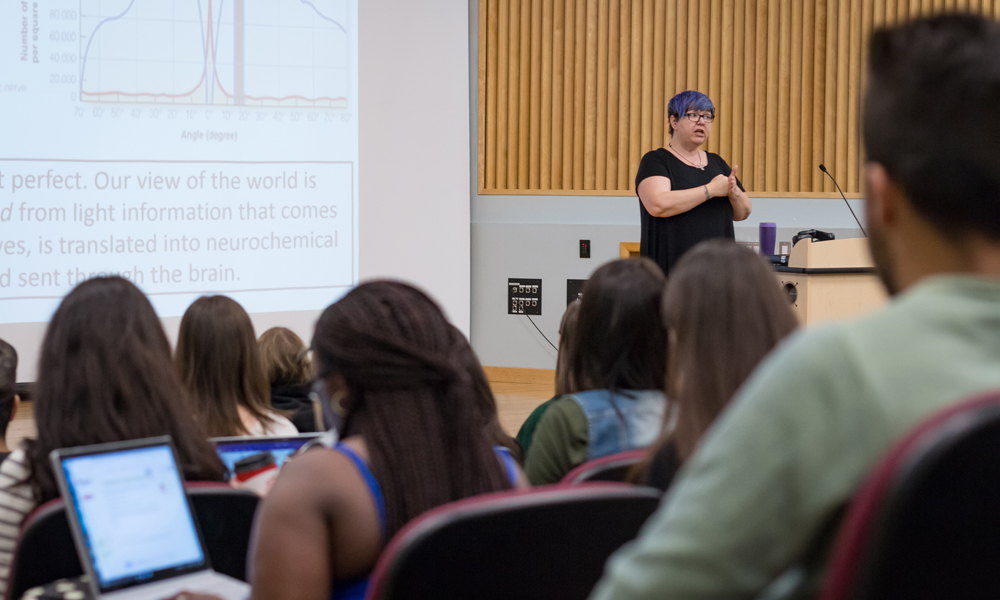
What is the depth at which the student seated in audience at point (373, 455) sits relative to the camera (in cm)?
104

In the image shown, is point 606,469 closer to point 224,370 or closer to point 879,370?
point 879,370

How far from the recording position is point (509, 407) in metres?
5.52

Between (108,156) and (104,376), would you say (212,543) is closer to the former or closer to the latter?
(104,376)

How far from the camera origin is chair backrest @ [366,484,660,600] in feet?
2.94

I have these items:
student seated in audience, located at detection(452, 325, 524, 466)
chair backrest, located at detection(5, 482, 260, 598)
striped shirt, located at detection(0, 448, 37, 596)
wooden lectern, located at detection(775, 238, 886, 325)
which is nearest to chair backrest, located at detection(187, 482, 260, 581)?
chair backrest, located at detection(5, 482, 260, 598)

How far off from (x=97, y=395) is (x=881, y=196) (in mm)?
1344

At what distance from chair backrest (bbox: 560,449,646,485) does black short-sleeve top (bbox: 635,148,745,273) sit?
282cm

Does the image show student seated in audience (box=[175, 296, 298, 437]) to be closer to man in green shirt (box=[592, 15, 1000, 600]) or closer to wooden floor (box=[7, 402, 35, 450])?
man in green shirt (box=[592, 15, 1000, 600])

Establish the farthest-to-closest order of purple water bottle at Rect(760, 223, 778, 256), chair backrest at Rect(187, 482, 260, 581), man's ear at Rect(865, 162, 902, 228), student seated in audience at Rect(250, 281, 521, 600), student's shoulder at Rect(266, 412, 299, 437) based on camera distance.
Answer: purple water bottle at Rect(760, 223, 778, 256) → student's shoulder at Rect(266, 412, 299, 437) → chair backrest at Rect(187, 482, 260, 581) → student seated in audience at Rect(250, 281, 521, 600) → man's ear at Rect(865, 162, 902, 228)

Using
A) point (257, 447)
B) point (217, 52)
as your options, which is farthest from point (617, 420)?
point (217, 52)

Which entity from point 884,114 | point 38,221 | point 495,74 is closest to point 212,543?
point 884,114

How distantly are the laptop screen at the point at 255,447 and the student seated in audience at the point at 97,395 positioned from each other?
0.21 m

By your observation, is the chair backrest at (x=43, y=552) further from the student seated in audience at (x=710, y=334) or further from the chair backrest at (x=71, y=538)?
the student seated in audience at (x=710, y=334)

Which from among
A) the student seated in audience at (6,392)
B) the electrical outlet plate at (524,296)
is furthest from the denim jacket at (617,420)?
the electrical outlet plate at (524,296)
